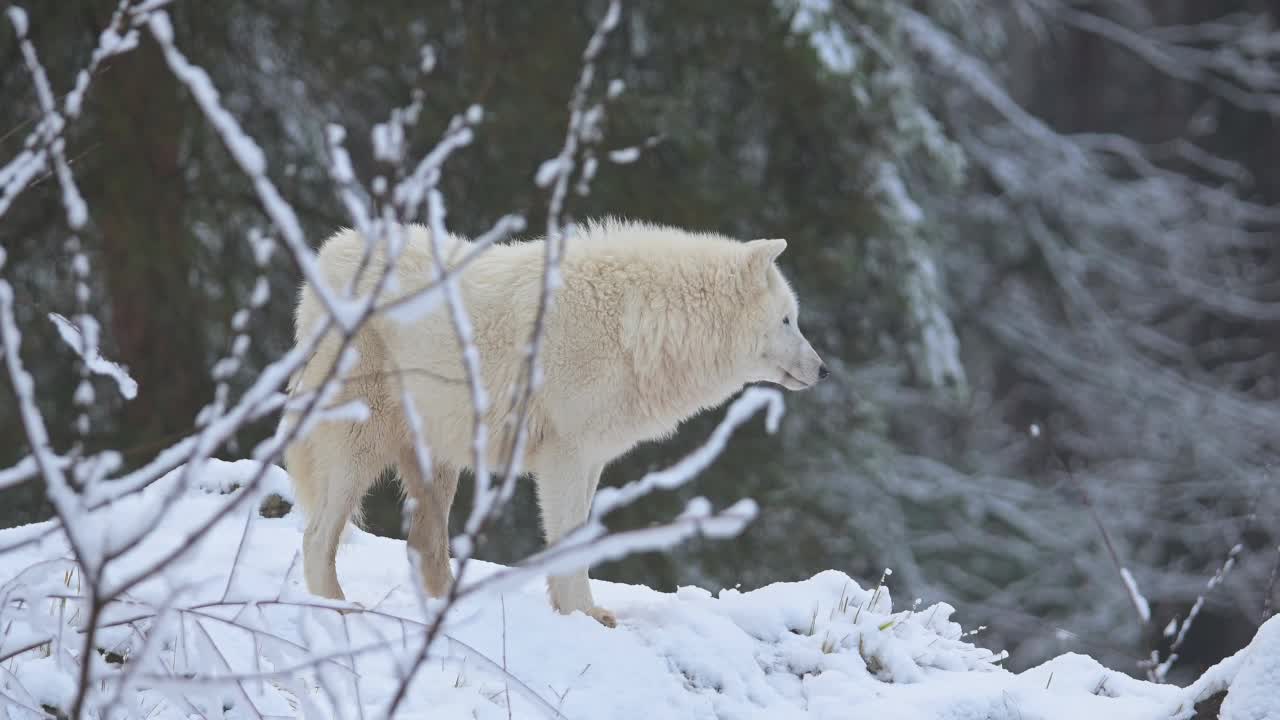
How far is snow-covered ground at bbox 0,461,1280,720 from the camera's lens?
132 inches

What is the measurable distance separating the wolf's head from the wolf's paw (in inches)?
48.2

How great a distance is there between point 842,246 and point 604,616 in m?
5.84

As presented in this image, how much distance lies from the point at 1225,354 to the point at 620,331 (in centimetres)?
1201

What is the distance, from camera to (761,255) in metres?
5.19

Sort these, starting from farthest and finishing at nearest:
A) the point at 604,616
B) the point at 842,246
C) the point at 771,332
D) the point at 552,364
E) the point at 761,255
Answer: the point at 842,246
the point at 771,332
the point at 761,255
the point at 552,364
the point at 604,616

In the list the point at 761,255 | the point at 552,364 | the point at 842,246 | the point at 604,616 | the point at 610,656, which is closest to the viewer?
→ the point at 610,656

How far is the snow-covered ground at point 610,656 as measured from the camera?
3.36 metres

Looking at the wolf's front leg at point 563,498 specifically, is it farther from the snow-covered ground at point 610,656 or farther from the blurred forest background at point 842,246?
the blurred forest background at point 842,246

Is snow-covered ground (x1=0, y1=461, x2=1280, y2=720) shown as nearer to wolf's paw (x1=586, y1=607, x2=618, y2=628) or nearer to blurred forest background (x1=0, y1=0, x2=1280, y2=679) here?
wolf's paw (x1=586, y1=607, x2=618, y2=628)

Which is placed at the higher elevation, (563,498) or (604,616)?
(563,498)

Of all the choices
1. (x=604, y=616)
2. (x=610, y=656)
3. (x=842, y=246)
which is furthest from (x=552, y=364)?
(x=842, y=246)

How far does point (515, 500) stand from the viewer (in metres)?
9.70

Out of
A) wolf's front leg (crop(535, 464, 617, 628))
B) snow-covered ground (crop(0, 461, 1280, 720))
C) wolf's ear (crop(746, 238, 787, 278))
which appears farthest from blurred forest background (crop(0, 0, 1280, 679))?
wolf's front leg (crop(535, 464, 617, 628))

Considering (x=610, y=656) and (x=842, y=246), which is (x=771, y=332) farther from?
(x=842, y=246)
